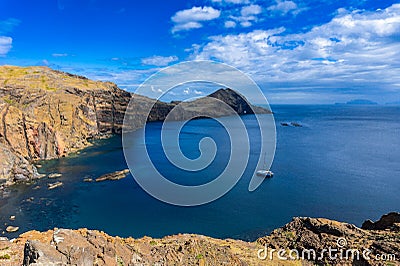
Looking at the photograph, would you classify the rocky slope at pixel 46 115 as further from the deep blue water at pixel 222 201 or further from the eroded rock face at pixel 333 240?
the eroded rock face at pixel 333 240

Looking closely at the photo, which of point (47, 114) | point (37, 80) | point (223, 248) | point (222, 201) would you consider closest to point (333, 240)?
point (223, 248)

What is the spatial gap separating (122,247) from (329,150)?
101m

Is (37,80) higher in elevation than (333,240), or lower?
higher

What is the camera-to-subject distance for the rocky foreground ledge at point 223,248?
1325 centimetres

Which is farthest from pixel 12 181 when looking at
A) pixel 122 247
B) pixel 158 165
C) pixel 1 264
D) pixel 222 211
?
pixel 122 247

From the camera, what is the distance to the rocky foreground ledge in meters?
13.2

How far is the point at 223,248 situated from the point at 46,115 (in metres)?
103

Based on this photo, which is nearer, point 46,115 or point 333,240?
point 333,240

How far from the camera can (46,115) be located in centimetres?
10475

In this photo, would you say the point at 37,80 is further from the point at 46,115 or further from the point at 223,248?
the point at 223,248

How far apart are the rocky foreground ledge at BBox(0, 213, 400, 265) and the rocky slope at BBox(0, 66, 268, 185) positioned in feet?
205

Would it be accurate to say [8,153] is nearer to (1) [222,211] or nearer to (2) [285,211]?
(1) [222,211]

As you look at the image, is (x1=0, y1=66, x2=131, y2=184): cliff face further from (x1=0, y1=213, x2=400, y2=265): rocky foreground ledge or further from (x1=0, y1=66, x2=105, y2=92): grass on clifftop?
(x1=0, y1=213, x2=400, y2=265): rocky foreground ledge

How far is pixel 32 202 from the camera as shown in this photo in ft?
184
